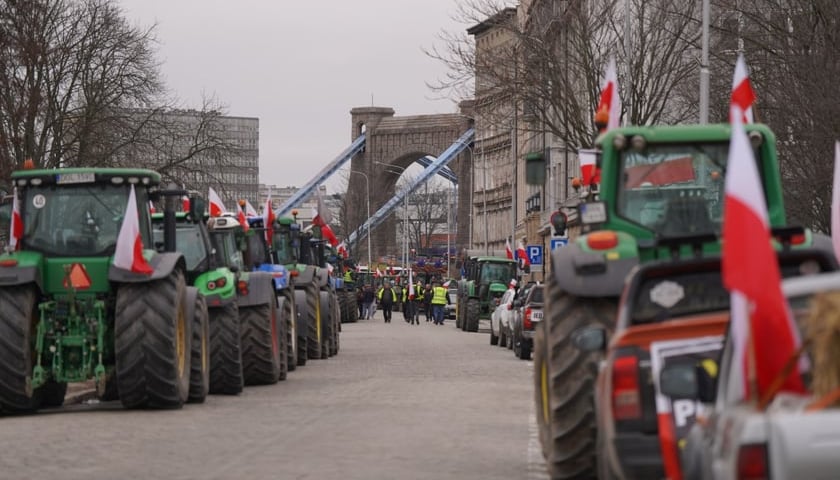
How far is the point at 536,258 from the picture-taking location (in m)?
51.2

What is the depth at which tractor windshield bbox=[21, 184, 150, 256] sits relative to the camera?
1942 cm

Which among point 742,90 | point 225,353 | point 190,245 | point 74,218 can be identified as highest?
point 742,90

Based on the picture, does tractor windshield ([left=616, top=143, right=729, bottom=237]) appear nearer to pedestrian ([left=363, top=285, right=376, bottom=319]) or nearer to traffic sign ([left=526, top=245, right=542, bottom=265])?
traffic sign ([left=526, top=245, right=542, bottom=265])

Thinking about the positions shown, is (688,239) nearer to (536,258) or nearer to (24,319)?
(24,319)

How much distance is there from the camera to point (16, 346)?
60.3 feet

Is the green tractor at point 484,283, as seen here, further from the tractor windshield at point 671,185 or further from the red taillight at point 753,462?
the red taillight at point 753,462

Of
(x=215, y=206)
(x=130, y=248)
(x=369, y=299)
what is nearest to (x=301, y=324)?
(x=215, y=206)

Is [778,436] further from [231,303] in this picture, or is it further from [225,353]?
[231,303]

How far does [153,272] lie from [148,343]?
75cm

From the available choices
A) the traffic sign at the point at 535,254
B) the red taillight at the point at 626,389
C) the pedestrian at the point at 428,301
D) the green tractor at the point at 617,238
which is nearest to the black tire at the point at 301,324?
the green tractor at the point at 617,238

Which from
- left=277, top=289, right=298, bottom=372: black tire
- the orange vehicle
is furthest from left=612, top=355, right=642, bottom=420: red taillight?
left=277, top=289, right=298, bottom=372: black tire

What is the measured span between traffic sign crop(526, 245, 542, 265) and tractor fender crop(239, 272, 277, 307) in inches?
1017

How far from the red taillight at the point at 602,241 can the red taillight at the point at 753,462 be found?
18.8 ft

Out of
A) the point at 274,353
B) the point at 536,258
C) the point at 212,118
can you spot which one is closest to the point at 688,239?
the point at 274,353
